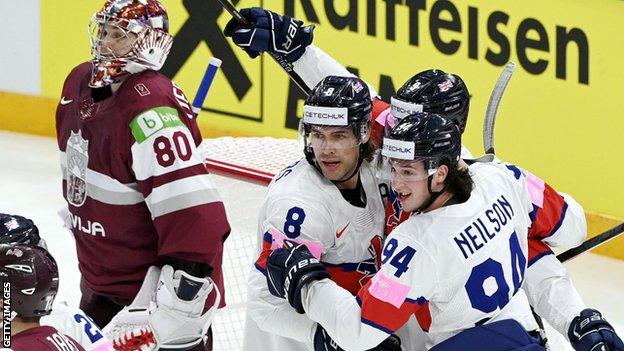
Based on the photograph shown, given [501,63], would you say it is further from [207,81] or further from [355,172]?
[355,172]

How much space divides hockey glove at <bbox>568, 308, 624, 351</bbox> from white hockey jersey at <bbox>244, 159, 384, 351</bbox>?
504 mm

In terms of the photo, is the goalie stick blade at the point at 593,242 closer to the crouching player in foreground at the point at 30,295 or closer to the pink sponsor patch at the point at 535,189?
the pink sponsor patch at the point at 535,189

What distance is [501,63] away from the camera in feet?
20.6

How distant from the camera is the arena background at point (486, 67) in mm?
6078

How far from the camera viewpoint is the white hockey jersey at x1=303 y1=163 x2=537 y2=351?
3271mm

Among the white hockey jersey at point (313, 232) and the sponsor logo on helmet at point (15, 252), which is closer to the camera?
the sponsor logo on helmet at point (15, 252)

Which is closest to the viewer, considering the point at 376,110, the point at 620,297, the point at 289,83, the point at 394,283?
the point at 394,283

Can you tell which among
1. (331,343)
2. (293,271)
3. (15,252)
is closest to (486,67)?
(331,343)

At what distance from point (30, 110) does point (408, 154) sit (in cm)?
467

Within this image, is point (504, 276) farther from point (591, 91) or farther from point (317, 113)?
point (591, 91)

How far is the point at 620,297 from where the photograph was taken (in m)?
5.86

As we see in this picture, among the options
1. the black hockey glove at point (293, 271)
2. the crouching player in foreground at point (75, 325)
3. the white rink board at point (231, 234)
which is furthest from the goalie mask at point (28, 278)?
the white rink board at point (231, 234)

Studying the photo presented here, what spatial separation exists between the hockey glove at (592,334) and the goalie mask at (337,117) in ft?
2.16

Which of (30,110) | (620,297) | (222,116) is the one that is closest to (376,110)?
(620,297)
